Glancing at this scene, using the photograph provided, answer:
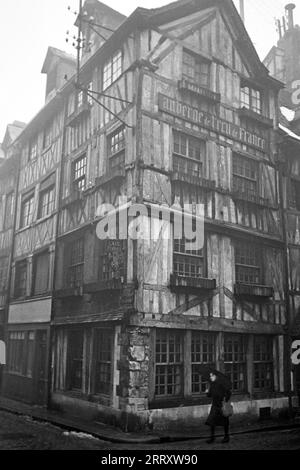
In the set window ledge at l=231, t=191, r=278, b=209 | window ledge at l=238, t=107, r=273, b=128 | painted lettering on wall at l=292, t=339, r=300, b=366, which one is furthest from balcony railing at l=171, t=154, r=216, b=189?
painted lettering on wall at l=292, t=339, r=300, b=366

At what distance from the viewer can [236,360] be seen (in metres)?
13.0

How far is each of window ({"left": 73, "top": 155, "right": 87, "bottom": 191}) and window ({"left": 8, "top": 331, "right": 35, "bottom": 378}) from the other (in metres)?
5.62

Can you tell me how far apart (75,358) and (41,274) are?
4311mm

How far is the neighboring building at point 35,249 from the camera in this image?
1573cm

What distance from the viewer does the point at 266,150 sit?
15.1m

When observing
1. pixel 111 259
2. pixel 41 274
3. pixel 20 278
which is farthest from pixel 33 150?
pixel 111 259

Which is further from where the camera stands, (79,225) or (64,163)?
(64,163)

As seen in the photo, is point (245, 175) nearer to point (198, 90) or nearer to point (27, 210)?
point (198, 90)

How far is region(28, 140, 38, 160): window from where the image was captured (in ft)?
63.1

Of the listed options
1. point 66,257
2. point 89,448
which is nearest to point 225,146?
point 66,257

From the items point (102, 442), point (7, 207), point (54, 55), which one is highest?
point (54, 55)
